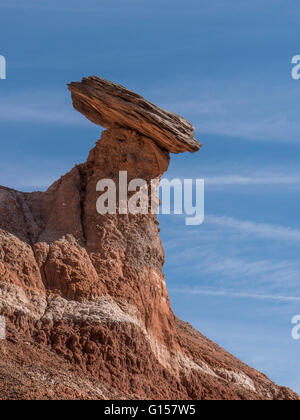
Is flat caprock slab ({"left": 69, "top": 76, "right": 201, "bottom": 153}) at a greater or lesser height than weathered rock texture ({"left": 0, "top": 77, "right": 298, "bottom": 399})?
greater

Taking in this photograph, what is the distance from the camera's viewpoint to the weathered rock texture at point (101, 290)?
32.2 m

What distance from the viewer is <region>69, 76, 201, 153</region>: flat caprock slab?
3888cm

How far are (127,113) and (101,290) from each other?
8.01 metres

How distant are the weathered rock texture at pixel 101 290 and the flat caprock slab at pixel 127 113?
50 millimetres

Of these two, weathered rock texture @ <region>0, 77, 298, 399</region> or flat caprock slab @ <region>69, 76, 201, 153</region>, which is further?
flat caprock slab @ <region>69, 76, 201, 153</region>

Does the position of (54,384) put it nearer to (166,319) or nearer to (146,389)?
(146,389)

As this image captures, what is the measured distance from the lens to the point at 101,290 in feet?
116

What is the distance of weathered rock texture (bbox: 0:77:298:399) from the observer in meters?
32.2

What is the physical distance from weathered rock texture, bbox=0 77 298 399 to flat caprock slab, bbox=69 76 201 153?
0.16 ft
